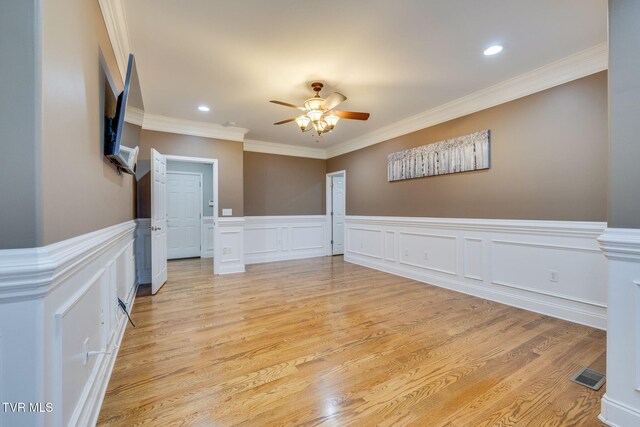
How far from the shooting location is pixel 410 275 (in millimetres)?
4500

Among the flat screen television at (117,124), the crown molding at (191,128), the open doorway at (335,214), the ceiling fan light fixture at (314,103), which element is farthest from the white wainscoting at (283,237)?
the flat screen television at (117,124)

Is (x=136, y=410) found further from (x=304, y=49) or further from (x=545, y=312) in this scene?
(x=545, y=312)

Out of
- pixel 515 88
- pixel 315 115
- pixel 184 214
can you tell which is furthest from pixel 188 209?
pixel 515 88

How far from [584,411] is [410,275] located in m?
2.93

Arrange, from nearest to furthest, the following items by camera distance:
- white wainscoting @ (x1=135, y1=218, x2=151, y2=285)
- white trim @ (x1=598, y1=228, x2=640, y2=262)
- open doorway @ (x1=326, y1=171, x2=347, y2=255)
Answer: white trim @ (x1=598, y1=228, x2=640, y2=262)
white wainscoting @ (x1=135, y1=218, x2=151, y2=285)
open doorway @ (x1=326, y1=171, x2=347, y2=255)

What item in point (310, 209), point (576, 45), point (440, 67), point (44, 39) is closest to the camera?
point (44, 39)

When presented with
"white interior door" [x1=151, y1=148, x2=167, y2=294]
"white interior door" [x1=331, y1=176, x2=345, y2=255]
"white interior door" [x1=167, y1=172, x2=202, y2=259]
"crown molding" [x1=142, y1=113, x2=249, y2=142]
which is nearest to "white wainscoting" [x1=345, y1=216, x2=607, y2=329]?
"white interior door" [x1=331, y1=176, x2=345, y2=255]

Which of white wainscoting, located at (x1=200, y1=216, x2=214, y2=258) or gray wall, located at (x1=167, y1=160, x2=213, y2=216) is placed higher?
gray wall, located at (x1=167, y1=160, x2=213, y2=216)

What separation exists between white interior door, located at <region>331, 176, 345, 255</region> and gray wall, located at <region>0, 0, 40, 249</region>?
20.1ft

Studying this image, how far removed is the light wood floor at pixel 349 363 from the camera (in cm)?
156

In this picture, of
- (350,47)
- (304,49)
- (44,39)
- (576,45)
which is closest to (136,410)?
(44,39)

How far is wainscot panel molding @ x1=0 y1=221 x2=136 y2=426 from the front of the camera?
2.67ft

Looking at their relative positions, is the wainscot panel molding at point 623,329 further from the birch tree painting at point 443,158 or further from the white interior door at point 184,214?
the white interior door at point 184,214

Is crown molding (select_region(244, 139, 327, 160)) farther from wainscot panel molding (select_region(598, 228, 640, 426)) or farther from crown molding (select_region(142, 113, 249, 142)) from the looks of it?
wainscot panel molding (select_region(598, 228, 640, 426))
